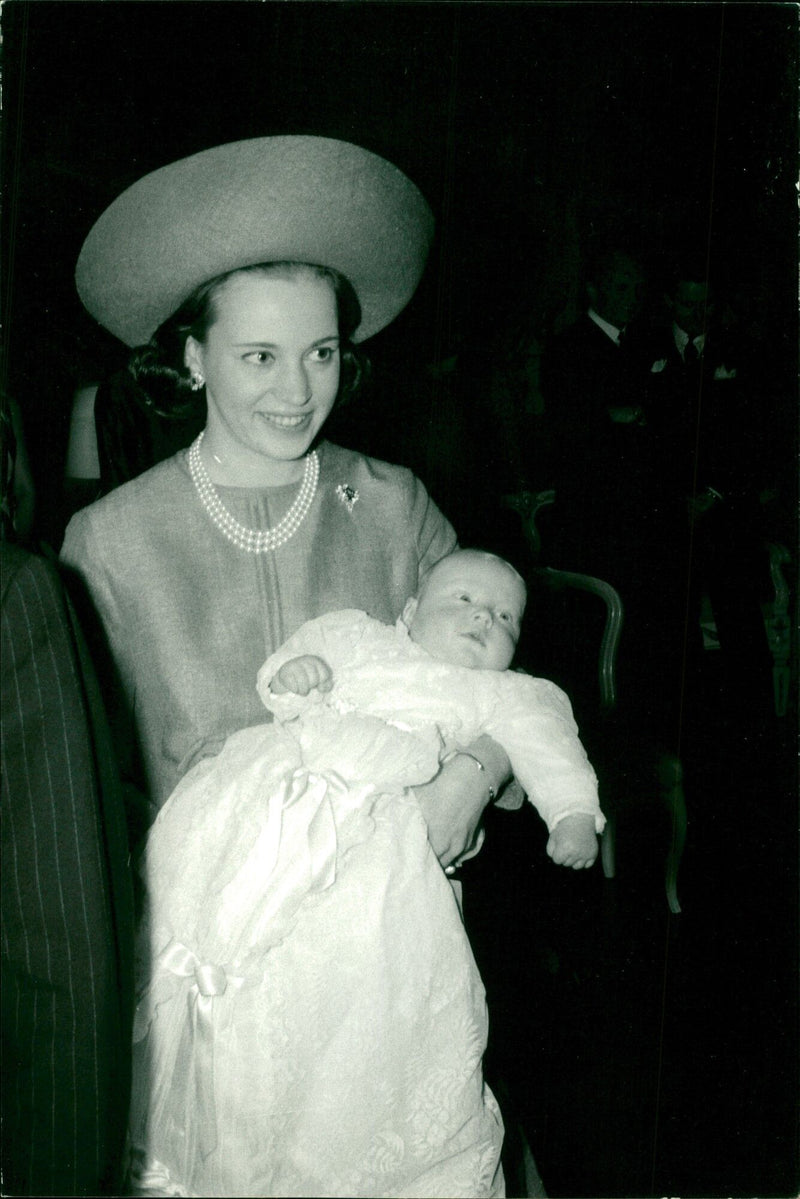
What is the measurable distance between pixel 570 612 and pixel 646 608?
133mm

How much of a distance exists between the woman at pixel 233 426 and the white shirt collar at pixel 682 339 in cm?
43

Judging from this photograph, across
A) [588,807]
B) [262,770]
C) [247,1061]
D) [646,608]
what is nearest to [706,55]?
[646,608]

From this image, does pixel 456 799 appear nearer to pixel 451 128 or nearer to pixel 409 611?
pixel 409 611

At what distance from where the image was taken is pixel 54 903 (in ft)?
3.12

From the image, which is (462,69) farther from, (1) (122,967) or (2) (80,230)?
(1) (122,967)

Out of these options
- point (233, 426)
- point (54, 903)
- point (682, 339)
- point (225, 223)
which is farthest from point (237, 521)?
point (682, 339)

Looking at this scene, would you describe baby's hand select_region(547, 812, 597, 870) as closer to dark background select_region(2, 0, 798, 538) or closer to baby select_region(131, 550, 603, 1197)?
baby select_region(131, 550, 603, 1197)

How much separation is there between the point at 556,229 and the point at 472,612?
0.58 metres

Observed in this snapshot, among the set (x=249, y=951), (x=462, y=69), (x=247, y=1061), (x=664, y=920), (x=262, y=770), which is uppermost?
(x=462, y=69)

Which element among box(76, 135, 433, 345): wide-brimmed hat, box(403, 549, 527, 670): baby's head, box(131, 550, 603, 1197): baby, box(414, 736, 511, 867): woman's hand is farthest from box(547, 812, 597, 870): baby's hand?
box(76, 135, 433, 345): wide-brimmed hat

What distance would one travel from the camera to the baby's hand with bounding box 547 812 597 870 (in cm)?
120

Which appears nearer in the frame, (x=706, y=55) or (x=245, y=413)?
(x=245, y=413)

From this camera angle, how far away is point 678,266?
4.87ft

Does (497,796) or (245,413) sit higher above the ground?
(245,413)
